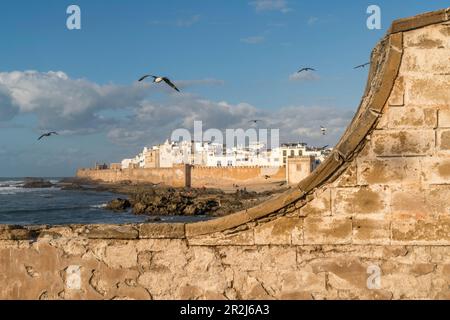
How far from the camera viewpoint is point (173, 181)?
281 ft

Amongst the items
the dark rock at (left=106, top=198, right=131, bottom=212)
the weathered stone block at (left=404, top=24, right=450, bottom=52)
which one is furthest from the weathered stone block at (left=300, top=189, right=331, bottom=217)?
the dark rock at (left=106, top=198, right=131, bottom=212)

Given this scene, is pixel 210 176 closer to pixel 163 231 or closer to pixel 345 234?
pixel 163 231

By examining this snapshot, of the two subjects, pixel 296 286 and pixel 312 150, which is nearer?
pixel 296 286

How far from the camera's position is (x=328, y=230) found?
4152 mm

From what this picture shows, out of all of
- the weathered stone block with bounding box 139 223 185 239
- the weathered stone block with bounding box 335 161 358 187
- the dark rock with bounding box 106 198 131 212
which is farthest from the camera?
the dark rock with bounding box 106 198 131 212

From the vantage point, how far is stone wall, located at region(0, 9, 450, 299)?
408 centimetres

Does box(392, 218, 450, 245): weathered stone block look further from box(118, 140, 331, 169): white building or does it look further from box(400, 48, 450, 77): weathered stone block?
box(118, 140, 331, 169): white building

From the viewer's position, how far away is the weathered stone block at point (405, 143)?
409 cm

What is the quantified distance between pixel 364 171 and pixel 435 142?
2.07 feet

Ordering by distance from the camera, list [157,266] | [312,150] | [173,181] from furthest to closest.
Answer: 1. [312,150]
2. [173,181]
3. [157,266]

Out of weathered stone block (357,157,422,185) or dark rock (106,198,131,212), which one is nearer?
weathered stone block (357,157,422,185)
